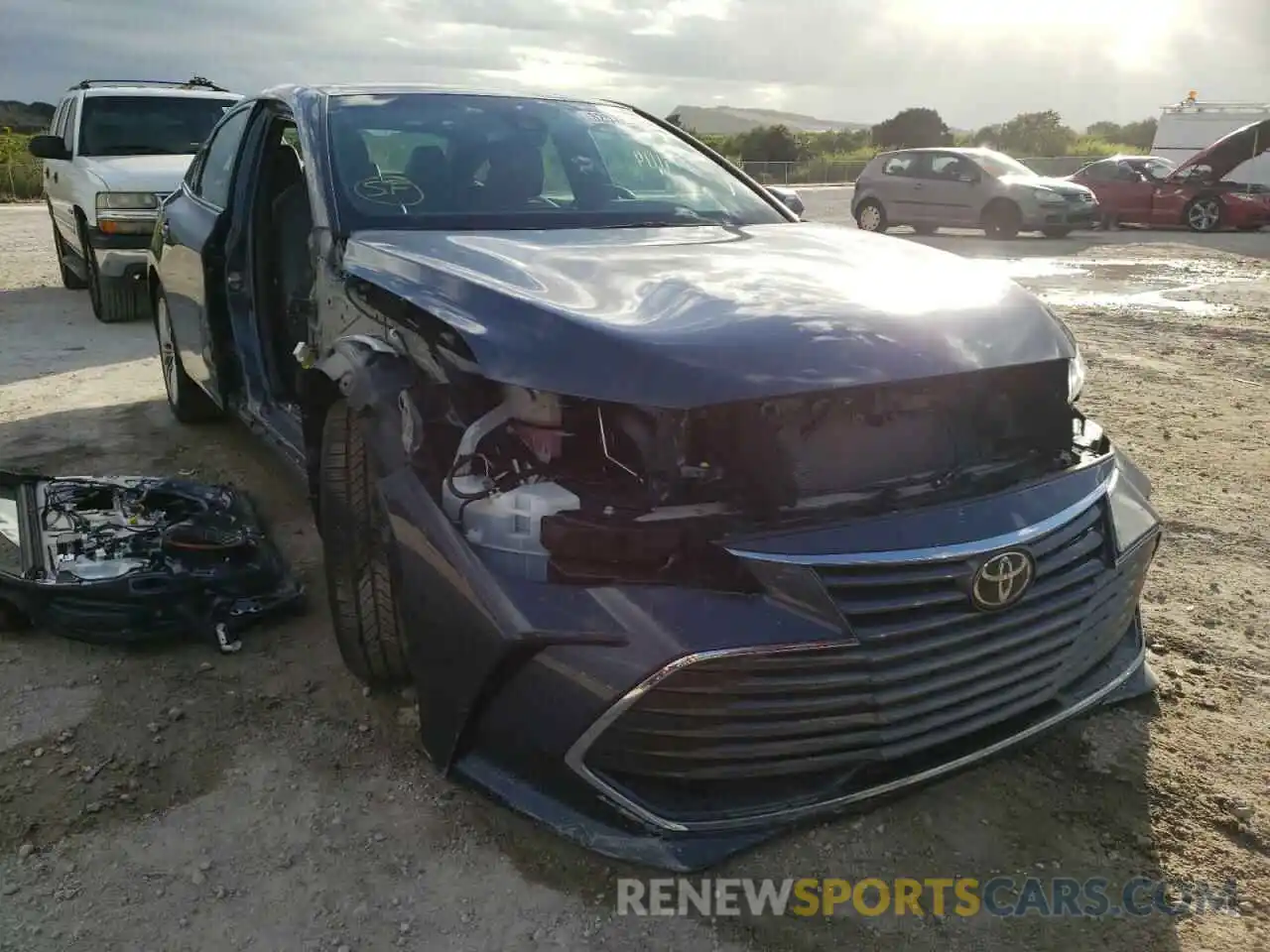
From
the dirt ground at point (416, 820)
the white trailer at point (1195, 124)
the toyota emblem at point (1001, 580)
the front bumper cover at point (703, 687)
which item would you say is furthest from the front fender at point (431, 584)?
the white trailer at point (1195, 124)

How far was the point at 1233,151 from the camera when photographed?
53.8ft

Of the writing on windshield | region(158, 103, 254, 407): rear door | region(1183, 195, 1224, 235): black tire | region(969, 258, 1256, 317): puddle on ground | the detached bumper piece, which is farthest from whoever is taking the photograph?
region(1183, 195, 1224, 235): black tire

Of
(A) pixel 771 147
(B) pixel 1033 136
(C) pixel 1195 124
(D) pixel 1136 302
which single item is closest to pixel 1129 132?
(B) pixel 1033 136

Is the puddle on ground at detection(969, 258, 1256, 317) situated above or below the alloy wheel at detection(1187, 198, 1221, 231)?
below

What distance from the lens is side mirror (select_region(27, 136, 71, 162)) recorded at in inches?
297

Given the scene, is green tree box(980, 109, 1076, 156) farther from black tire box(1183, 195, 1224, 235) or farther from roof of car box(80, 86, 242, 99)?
roof of car box(80, 86, 242, 99)

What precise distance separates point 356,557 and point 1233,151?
59.4 feet

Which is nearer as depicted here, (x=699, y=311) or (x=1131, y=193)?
(x=699, y=311)

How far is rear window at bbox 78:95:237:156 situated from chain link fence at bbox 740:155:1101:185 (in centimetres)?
2525

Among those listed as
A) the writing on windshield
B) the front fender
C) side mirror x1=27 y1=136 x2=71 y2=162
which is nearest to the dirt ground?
the front fender

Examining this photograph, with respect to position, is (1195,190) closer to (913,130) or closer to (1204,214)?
(1204,214)

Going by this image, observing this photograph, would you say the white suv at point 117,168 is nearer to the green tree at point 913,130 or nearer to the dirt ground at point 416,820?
the dirt ground at point 416,820

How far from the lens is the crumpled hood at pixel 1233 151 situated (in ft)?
53.3

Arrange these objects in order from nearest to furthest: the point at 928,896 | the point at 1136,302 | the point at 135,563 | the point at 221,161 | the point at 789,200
Result: 1. the point at 928,896
2. the point at 135,563
3. the point at 789,200
4. the point at 221,161
5. the point at 1136,302
